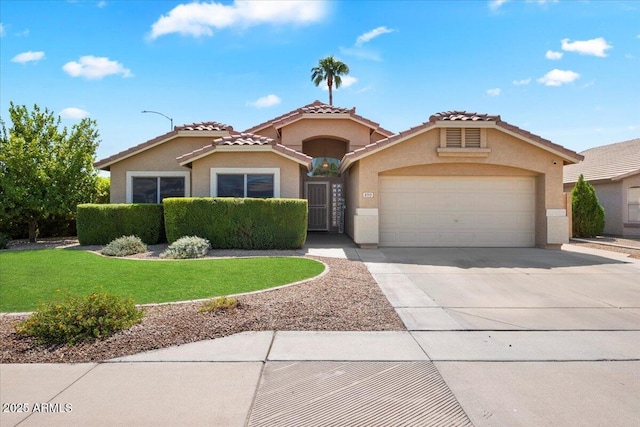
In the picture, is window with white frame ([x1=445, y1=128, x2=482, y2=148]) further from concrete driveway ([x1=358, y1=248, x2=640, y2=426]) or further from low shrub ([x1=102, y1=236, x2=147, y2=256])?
A: low shrub ([x1=102, y1=236, x2=147, y2=256])

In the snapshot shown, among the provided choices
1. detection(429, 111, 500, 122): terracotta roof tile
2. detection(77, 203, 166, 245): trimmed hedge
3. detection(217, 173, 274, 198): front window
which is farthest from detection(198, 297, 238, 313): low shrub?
detection(429, 111, 500, 122): terracotta roof tile

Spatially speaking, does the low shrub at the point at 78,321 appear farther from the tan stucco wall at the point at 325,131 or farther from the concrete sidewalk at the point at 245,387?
the tan stucco wall at the point at 325,131

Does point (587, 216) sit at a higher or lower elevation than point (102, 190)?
lower

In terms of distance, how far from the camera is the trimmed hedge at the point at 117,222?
14.0 m

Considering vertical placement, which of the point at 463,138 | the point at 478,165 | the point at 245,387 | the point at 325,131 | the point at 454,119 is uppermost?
the point at 325,131

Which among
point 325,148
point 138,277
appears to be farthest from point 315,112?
point 138,277

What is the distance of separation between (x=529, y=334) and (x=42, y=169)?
17.3 m

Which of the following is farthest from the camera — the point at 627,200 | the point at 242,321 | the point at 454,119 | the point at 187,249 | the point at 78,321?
the point at 627,200

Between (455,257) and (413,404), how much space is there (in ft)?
29.5

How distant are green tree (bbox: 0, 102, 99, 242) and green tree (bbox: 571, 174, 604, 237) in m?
22.0

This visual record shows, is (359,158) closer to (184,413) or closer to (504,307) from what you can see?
(504,307)

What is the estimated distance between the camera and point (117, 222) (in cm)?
1402

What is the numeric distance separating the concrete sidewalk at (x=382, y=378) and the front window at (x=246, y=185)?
8.73 m

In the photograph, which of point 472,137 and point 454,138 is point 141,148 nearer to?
point 454,138
